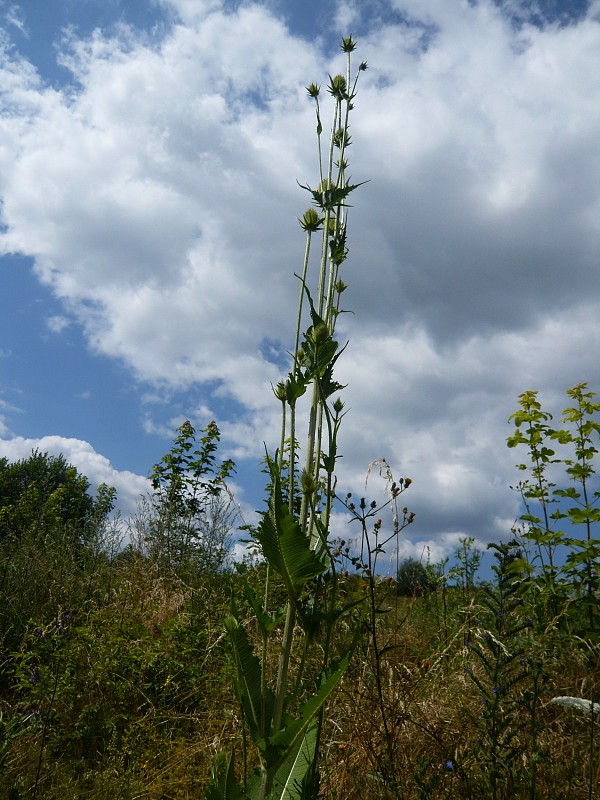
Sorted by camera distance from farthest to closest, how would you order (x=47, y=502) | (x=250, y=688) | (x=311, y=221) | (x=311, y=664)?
(x=47, y=502) → (x=311, y=664) → (x=311, y=221) → (x=250, y=688)

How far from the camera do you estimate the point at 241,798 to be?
6.09 ft

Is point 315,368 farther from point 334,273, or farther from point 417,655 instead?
point 417,655

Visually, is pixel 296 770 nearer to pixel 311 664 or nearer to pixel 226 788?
pixel 226 788

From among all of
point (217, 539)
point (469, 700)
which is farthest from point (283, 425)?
point (217, 539)

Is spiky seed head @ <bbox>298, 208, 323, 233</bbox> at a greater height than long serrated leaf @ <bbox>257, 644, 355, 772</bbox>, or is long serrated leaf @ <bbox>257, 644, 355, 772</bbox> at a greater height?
spiky seed head @ <bbox>298, 208, 323, 233</bbox>

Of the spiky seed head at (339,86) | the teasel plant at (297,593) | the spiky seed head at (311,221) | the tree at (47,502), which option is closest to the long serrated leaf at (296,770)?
the teasel plant at (297,593)

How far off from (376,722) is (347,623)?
57.7 inches

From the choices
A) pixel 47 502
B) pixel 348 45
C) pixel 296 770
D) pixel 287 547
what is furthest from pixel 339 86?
pixel 47 502

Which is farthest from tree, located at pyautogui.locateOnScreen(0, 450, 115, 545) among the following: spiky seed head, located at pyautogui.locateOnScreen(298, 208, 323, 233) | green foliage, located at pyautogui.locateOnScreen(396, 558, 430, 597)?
spiky seed head, located at pyautogui.locateOnScreen(298, 208, 323, 233)

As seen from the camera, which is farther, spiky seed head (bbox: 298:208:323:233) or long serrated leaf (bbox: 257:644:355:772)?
spiky seed head (bbox: 298:208:323:233)

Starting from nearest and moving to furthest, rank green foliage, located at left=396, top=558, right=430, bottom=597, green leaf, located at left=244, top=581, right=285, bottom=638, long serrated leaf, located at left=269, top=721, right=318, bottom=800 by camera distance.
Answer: green leaf, located at left=244, top=581, right=285, bottom=638 → long serrated leaf, located at left=269, top=721, right=318, bottom=800 → green foliage, located at left=396, top=558, right=430, bottom=597

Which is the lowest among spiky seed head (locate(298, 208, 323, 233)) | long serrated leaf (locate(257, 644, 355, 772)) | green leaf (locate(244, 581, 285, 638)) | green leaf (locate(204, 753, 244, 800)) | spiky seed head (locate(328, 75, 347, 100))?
green leaf (locate(204, 753, 244, 800))

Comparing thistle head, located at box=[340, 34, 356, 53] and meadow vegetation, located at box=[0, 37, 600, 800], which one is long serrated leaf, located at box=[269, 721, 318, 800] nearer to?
meadow vegetation, located at box=[0, 37, 600, 800]

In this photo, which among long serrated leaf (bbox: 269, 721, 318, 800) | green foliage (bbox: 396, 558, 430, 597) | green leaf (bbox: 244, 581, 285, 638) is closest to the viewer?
green leaf (bbox: 244, 581, 285, 638)
